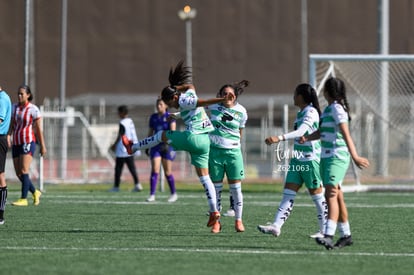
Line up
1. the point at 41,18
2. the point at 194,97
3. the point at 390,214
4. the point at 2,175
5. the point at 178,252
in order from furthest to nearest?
the point at 41,18, the point at 390,214, the point at 2,175, the point at 194,97, the point at 178,252

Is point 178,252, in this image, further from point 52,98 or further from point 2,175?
point 52,98

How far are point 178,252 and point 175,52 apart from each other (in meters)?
51.1

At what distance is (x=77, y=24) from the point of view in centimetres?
6166

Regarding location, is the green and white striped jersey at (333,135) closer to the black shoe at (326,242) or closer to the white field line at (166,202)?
the black shoe at (326,242)

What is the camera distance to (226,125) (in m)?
14.6

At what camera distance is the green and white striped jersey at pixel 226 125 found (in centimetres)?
1441

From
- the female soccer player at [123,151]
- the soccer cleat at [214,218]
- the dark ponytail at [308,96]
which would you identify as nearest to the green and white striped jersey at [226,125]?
the soccer cleat at [214,218]

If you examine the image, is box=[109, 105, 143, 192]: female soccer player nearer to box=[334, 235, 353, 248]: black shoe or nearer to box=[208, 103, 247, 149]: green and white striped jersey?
box=[208, 103, 247, 149]: green and white striped jersey

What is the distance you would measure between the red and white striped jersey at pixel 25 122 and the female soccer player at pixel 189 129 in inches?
179

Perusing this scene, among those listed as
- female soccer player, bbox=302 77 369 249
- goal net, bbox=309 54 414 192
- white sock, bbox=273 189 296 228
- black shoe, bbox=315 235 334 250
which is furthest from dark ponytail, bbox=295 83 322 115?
goal net, bbox=309 54 414 192

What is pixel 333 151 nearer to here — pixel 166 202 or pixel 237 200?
pixel 237 200

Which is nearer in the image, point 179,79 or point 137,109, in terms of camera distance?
Answer: point 179,79

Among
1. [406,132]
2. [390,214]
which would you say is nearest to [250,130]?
[406,132]

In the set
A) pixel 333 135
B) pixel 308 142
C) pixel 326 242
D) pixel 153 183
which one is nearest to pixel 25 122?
pixel 153 183
